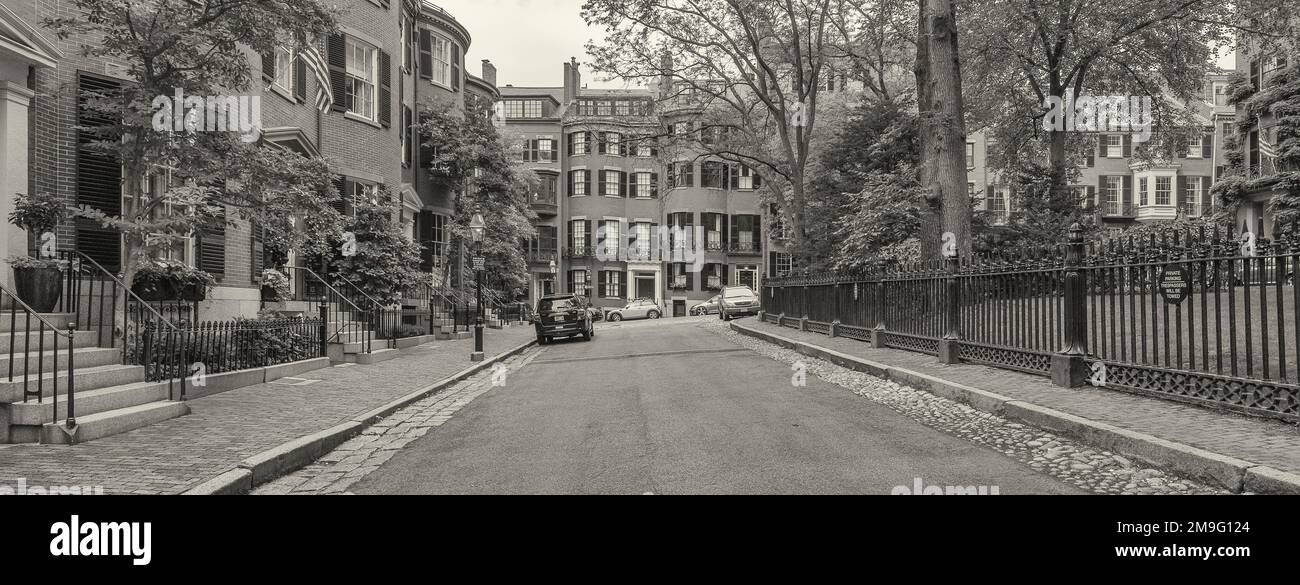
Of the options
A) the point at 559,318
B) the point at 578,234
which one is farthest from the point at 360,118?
the point at 578,234

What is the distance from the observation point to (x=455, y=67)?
30984 millimetres

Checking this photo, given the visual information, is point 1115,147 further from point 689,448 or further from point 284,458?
point 284,458

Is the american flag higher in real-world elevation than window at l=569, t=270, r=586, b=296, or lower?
higher

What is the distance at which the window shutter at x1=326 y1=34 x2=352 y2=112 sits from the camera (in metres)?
20.5

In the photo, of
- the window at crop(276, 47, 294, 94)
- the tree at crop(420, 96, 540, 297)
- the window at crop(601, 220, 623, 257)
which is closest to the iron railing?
Result: the window at crop(276, 47, 294, 94)

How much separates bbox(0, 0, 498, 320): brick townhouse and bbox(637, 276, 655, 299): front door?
25178 mm

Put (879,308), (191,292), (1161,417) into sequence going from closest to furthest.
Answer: (1161,417), (191,292), (879,308)

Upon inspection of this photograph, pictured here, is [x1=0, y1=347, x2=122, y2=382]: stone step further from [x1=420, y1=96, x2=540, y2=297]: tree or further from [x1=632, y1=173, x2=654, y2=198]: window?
[x1=632, y1=173, x2=654, y2=198]: window

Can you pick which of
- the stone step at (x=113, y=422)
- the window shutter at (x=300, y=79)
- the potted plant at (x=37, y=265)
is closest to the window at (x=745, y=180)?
the window shutter at (x=300, y=79)

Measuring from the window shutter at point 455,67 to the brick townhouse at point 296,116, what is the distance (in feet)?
0.18

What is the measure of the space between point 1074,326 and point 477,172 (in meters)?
24.4

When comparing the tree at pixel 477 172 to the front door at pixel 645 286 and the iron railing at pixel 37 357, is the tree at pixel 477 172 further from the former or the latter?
the front door at pixel 645 286

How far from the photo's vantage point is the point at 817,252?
26.2m
